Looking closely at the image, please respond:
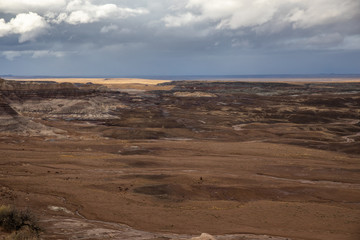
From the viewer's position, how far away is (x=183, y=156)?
3819cm

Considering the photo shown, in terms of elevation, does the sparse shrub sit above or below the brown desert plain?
above

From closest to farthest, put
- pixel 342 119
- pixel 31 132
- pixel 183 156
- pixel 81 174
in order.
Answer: pixel 81 174 → pixel 183 156 → pixel 31 132 → pixel 342 119

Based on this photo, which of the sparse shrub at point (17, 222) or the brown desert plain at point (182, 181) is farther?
the brown desert plain at point (182, 181)

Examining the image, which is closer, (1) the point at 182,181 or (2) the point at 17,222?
(2) the point at 17,222

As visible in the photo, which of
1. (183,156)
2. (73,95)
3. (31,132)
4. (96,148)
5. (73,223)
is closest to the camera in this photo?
(73,223)

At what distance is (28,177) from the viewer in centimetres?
Result: 2523

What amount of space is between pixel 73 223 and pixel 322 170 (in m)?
23.9

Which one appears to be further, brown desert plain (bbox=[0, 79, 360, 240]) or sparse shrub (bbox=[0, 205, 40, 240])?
brown desert plain (bbox=[0, 79, 360, 240])

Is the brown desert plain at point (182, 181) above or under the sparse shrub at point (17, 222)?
under

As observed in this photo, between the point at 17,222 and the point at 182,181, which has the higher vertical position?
the point at 17,222

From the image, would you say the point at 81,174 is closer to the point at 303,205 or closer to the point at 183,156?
the point at 183,156

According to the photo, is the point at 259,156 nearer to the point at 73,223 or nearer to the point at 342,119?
the point at 73,223

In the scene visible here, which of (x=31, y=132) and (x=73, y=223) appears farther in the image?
(x=31, y=132)

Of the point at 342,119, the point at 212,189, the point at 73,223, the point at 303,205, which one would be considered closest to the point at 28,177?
the point at 73,223
